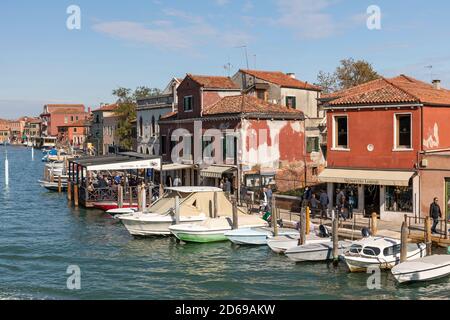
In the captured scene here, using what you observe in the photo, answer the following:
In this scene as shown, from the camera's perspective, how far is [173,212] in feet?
91.3

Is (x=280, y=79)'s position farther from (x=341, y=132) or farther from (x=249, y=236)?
(x=249, y=236)

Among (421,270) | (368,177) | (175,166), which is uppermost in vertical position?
(175,166)

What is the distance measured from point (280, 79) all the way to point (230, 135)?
28.1 ft

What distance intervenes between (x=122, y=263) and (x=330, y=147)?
37.0 ft

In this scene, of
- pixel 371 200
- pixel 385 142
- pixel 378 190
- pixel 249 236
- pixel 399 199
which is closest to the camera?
pixel 249 236

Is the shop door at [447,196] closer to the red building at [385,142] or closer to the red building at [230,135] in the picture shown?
the red building at [385,142]

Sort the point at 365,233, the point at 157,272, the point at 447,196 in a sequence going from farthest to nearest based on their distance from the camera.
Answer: the point at 447,196
the point at 365,233
the point at 157,272

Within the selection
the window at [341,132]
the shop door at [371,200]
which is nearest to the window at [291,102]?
the window at [341,132]

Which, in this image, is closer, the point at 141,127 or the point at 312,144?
the point at 312,144

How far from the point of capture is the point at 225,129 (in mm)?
36469

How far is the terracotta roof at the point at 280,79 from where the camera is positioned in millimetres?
41281

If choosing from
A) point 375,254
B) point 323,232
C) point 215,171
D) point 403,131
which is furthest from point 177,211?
point 403,131
